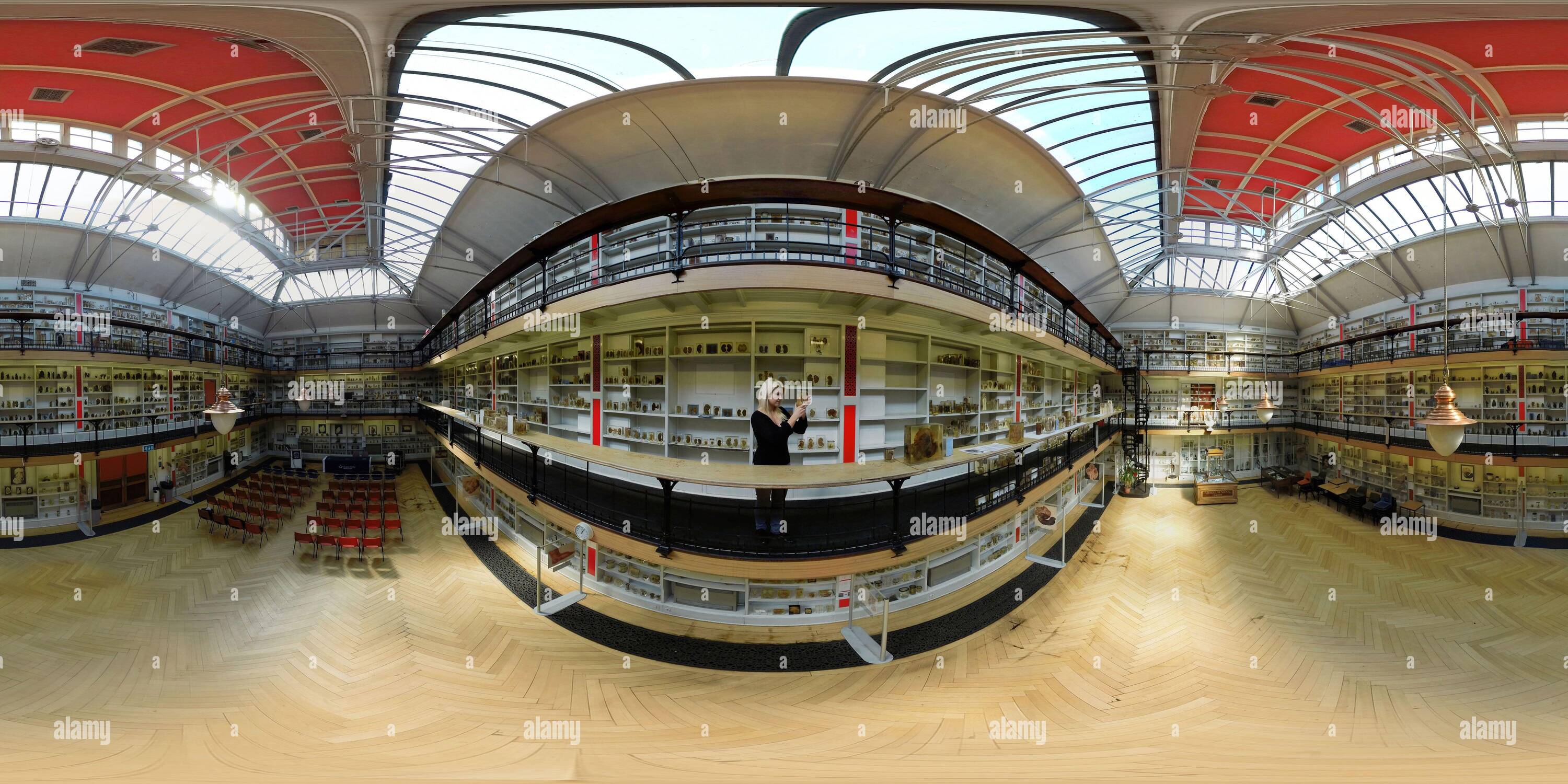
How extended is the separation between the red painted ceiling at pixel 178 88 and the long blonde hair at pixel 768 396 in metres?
7.78

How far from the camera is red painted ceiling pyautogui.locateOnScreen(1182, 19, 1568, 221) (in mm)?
5938

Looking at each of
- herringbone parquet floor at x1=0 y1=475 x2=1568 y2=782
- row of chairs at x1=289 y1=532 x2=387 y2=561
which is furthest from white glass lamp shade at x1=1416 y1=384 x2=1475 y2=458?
row of chairs at x1=289 y1=532 x2=387 y2=561

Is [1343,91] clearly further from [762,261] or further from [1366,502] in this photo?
[1366,502]

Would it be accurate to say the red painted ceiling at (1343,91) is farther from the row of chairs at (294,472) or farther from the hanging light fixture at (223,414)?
the row of chairs at (294,472)

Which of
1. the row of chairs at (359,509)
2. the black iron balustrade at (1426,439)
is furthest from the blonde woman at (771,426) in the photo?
the black iron balustrade at (1426,439)

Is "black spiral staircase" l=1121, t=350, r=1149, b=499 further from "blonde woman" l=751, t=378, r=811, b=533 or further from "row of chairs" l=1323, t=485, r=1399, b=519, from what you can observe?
"blonde woman" l=751, t=378, r=811, b=533

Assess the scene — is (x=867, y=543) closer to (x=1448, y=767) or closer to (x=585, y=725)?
(x=585, y=725)

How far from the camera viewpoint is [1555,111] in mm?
8516

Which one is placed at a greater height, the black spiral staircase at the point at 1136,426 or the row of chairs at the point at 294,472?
the black spiral staircase at the point at 1136,426

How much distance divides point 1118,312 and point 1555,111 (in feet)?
40.5

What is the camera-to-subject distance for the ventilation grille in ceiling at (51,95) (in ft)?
28.2

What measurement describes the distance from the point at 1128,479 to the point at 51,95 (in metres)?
28.7

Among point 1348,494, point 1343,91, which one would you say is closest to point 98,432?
point 1343,91

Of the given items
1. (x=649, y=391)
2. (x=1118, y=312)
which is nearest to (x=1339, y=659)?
(x=649, y=391)
